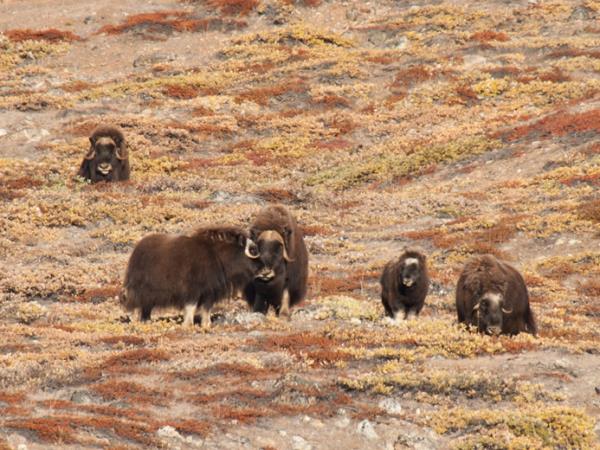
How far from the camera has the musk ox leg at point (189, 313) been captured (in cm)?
1650

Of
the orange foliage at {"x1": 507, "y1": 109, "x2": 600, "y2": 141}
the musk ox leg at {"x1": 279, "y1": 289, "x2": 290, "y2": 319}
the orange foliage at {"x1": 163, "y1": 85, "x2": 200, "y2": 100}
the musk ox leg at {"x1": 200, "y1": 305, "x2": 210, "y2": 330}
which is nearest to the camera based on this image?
the musk ox leg at {"x1": 200, "y1": 305, "x2": 210, "y2": 330}

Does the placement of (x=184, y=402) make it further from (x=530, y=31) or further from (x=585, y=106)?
(x=530, y=31)

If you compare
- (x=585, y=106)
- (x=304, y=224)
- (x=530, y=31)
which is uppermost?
(x=530, y=31)

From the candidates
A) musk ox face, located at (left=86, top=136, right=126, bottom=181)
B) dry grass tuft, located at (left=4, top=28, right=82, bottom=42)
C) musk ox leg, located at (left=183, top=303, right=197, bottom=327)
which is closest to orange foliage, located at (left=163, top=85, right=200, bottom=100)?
dry grass tuft, located at (left=4, top=28, right=82, bottom=42)

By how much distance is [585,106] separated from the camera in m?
42.5

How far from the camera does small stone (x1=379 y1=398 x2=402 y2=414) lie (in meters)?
12.2

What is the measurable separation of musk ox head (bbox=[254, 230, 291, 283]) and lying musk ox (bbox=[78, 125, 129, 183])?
1818cm

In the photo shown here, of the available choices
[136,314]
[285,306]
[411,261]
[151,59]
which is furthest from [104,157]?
[151,59]

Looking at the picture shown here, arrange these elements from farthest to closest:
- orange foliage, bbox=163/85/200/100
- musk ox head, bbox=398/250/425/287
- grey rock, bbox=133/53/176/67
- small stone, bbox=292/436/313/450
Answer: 1. grey rock, bbox=133/53/176/67
2. orange foliage, bbox=163/85/200/100
3. musk ox head, bbox=398/250/425/287
4. small stone, bbox=292/436/313/450

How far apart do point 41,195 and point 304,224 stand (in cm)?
814

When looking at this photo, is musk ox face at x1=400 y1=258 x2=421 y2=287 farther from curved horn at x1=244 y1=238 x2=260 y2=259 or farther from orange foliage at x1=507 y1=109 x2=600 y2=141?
orange foliage at x1=507 y1=109 x2=600 y2=141

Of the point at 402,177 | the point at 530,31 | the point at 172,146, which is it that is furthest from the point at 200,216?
the point at 530,31

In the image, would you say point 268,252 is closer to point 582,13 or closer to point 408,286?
point 408,286

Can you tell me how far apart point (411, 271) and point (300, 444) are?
769 cm
